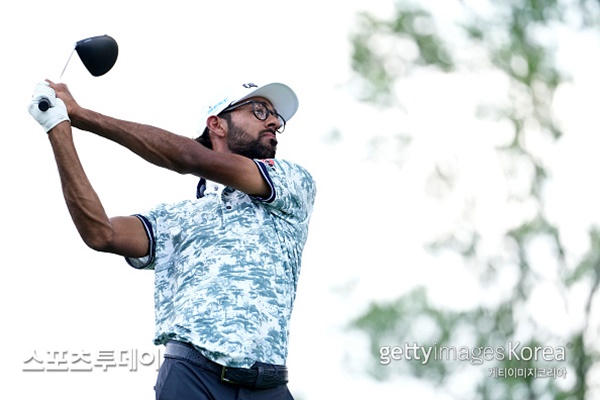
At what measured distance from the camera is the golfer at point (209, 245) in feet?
18.2

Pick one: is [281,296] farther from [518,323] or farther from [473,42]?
[473,42]

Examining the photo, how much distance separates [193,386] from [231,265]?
55 cm

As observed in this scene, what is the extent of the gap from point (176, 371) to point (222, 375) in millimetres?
202

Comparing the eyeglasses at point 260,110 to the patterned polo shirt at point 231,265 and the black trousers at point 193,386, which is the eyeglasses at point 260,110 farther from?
the black trousers at point 193,386

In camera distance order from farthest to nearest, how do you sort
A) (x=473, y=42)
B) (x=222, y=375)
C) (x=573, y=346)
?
1. (x=473, y=42)
2. (x=573, y=346)
3. (x=222, y=375)

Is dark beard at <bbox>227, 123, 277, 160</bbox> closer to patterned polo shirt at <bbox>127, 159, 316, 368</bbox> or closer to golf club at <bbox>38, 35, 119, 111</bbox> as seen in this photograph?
patterned polo shirt at <bbox>127, 159, 316, 368</bbox>

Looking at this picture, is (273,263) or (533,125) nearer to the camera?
(273,263)

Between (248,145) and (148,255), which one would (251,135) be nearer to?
(248,145)

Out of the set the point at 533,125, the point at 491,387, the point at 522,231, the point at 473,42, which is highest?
the point at 473,42

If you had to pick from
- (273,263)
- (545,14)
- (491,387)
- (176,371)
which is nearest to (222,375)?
(176,371)

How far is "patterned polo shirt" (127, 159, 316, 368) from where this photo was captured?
558 centimetres

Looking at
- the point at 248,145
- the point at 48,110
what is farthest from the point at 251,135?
the point at 48,110

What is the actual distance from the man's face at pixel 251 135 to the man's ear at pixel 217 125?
0.04 meters

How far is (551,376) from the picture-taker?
23328 millimetres
